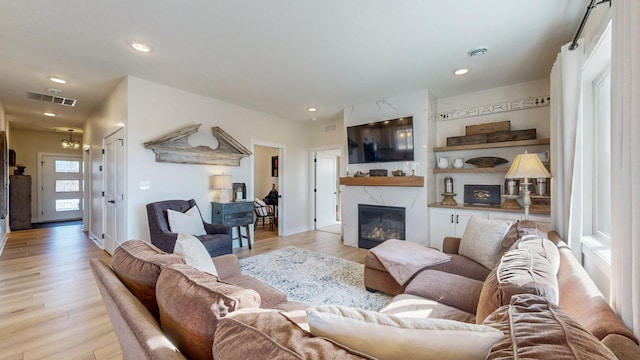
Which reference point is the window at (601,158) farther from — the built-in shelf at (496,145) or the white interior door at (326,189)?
the white interior door at (326,189)

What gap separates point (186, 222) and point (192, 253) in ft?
7.22

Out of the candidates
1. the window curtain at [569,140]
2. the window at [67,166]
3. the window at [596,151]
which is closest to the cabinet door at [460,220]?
the window curtain at [569,140]

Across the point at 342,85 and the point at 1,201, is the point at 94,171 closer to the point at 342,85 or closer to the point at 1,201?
the point at 1,201

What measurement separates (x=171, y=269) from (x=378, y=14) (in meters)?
2.36

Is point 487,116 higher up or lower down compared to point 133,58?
lower down

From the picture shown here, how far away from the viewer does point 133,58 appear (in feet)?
9.68

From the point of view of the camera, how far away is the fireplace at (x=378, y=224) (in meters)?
4.35

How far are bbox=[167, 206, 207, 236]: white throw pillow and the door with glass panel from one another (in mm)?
6922

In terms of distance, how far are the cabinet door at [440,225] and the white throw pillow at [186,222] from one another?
343 centimetres

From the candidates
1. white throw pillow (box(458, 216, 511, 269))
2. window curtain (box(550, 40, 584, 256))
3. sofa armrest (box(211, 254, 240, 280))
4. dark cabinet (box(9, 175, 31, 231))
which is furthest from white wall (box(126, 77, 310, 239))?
dark cabinet (box(9, 175, 31, 231))

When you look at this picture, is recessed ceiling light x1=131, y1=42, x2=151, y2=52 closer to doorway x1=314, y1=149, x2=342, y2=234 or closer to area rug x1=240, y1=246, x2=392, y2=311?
area rug x1=240, y1=246, x2=392, y2=311

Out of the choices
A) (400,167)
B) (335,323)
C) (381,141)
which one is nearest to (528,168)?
(400,167)

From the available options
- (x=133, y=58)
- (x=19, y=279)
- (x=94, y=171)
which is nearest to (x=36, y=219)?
(x=94, y=171)

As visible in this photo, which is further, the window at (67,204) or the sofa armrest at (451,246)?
the window at (67,204)
